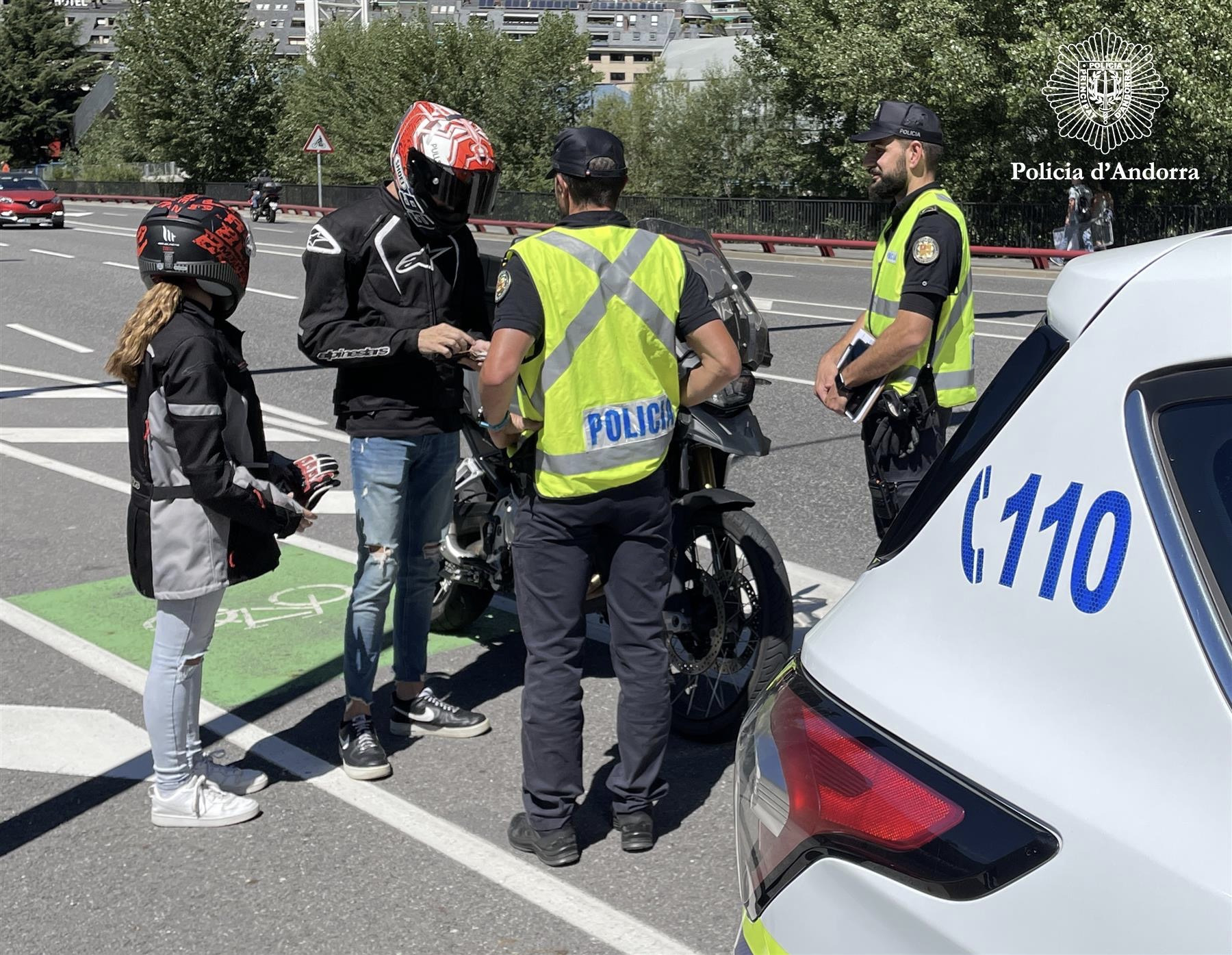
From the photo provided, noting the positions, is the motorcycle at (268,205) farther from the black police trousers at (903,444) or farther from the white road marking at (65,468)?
the black police trousers at (903,444)

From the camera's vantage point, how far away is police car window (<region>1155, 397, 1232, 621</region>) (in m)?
1.52

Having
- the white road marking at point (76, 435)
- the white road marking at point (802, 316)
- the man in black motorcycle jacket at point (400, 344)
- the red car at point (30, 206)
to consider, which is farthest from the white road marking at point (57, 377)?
the red car at point (30, 206)

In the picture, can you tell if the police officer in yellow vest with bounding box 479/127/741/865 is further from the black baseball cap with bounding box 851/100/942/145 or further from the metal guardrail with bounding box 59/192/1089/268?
the metal guardrail with bounding box 59/192/1089/268

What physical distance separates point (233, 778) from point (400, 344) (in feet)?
4.44

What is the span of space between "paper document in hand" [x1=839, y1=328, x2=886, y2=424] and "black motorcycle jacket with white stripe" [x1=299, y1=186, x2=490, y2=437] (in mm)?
1223

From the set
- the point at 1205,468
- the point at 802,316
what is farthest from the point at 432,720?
the point at 802,316

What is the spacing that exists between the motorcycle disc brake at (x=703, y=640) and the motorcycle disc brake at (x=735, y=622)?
0.02 meters

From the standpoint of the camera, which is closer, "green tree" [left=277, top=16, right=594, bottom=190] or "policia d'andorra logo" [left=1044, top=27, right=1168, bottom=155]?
"policia d'andorra logo" [left=1044, top=27, right=1168, bottom=155]

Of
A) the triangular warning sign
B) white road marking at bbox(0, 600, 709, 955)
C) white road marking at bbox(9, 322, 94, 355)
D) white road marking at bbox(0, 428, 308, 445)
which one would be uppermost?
the triangular warning sign

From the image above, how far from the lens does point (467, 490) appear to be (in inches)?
205

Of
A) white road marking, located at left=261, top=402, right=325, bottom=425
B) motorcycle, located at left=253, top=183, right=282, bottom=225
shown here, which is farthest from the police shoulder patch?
motorcycle, located at left=253, top=183, right=282, bottom=225

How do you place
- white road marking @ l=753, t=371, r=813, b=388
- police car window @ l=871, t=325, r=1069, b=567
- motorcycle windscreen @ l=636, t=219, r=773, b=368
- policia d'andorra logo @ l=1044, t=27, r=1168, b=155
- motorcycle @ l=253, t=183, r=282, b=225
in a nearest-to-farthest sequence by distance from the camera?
police car window @ l=871, t=325, r=1069, b=567, motorcycle windscreen @ l=636, t=219, r=773, b=368, white road marking @ l=753, t=371, r=813, b=388, policia d'andorra logo @ l=1044, t=27, r=1168, b=155, motorcycle @ l=253, t=183, r=282, b=225

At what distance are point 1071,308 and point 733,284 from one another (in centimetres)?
279

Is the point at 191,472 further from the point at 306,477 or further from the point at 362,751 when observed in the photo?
the point at 362,751
